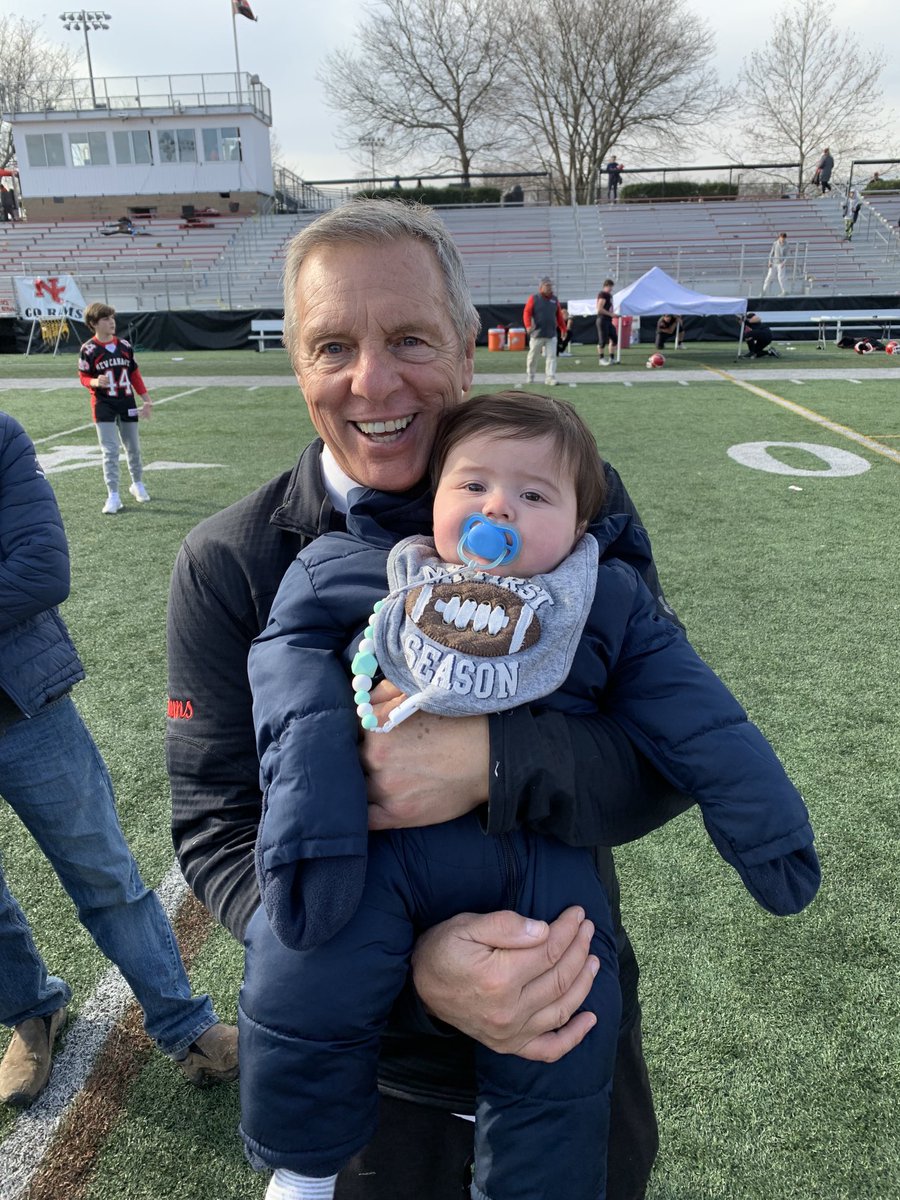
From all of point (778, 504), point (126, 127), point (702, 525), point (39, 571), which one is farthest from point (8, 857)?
point (126, 127)

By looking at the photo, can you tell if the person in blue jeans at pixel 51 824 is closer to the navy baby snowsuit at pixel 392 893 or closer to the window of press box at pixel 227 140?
the navy baby snowsuit at pixel 392 893

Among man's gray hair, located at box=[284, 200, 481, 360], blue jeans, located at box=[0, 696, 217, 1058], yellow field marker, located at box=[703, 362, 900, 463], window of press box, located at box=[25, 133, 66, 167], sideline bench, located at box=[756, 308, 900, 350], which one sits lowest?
yellow field marker, located at box=[703, 362, 900, 463]

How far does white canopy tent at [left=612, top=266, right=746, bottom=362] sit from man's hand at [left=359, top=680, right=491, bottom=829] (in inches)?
799

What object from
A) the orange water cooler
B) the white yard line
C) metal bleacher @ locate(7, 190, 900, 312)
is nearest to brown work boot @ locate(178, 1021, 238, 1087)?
the white yard line

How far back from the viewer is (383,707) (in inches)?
51.0

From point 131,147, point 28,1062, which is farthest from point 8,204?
point 28,1062

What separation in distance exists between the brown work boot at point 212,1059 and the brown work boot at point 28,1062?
0.39 meters

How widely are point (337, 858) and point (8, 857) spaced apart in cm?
278

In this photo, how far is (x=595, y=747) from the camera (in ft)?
4.24

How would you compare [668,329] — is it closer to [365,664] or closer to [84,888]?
[84,888]

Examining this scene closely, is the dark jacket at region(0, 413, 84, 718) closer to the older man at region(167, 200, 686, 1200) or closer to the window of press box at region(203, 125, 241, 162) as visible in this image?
the older man at region(167, 200, 686, 1200)

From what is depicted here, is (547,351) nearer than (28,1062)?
No

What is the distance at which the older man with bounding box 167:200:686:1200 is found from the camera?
127 centimetres

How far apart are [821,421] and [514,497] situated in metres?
12.2
